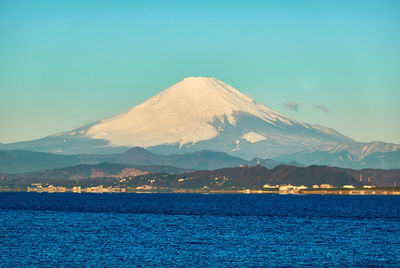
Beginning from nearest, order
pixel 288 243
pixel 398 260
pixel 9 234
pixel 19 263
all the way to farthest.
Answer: pixel 19 263, pixel 398 260, pixel 288 243, pixel 9 234

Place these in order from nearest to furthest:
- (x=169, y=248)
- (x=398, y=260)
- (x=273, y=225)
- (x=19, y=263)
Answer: (x=19, y=263)
(x=398, y=260)
(x=169, y=248)
(x=273, y=225)

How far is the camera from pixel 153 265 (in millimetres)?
89438

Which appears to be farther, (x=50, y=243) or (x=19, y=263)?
(x=50, y=243)

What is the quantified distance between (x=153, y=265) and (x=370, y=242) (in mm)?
46181

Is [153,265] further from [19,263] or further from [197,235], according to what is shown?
[197,235]

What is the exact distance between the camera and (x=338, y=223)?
6713 inches

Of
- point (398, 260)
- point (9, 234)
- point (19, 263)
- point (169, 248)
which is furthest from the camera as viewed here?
point (9, 234)

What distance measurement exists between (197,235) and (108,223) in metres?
37.8

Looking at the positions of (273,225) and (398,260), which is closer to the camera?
(398,260)

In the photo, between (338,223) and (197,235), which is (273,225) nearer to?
(338,223)

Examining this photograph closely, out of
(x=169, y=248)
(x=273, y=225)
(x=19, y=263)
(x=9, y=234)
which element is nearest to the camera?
(x=19, y=263)

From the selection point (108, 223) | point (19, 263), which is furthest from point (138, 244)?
point (108, 223)

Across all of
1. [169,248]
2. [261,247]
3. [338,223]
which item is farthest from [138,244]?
[338,223]

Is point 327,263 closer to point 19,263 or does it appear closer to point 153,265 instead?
point 153,265
